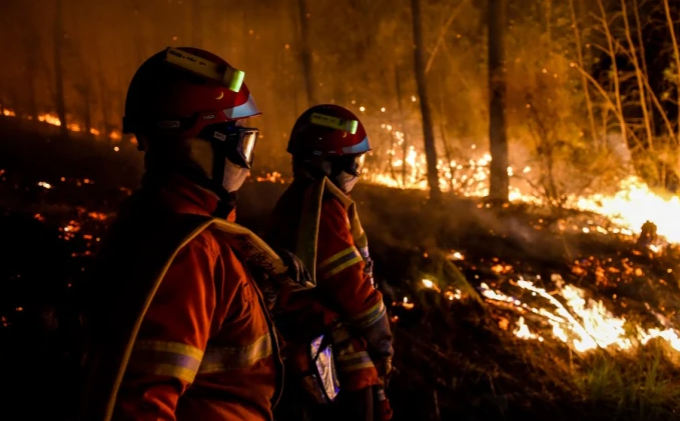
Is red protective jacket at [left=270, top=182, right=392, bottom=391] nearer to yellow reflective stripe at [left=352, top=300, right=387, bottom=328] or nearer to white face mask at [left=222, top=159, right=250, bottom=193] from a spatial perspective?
yellow reflective stripe at [left=352, top=300, right=387, bottom=328]

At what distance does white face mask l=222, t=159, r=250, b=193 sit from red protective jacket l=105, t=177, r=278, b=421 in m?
0.10

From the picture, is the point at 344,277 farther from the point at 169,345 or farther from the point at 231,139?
the point at 169,345

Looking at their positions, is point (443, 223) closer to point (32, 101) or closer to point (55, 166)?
point (55, 166)

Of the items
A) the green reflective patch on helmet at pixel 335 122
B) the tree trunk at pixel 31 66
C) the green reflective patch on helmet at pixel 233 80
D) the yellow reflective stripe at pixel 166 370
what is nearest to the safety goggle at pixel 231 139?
the green reflective patch on helmet at pixel 233 80

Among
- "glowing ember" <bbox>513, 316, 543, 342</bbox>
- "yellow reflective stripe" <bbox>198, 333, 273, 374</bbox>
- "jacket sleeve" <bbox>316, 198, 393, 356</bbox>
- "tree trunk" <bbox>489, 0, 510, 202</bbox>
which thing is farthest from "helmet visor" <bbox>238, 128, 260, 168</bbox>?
"tree trunk" <bbox>489, 0, 510, 202</bbox>

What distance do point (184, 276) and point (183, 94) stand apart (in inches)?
27.9

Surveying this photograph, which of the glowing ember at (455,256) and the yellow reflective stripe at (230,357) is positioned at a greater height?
the glowing ember at (455,256)

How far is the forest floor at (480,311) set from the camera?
4.34 metres

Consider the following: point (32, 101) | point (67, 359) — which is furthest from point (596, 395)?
point (32, 101)

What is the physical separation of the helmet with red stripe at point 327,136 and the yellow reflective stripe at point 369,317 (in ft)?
3.29

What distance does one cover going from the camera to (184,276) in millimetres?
1428

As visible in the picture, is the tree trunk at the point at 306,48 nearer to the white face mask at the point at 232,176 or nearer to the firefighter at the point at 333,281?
the firefighter at the point at 333,281

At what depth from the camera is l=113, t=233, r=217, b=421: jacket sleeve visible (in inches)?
51.8

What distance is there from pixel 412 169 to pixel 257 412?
67.8ft
